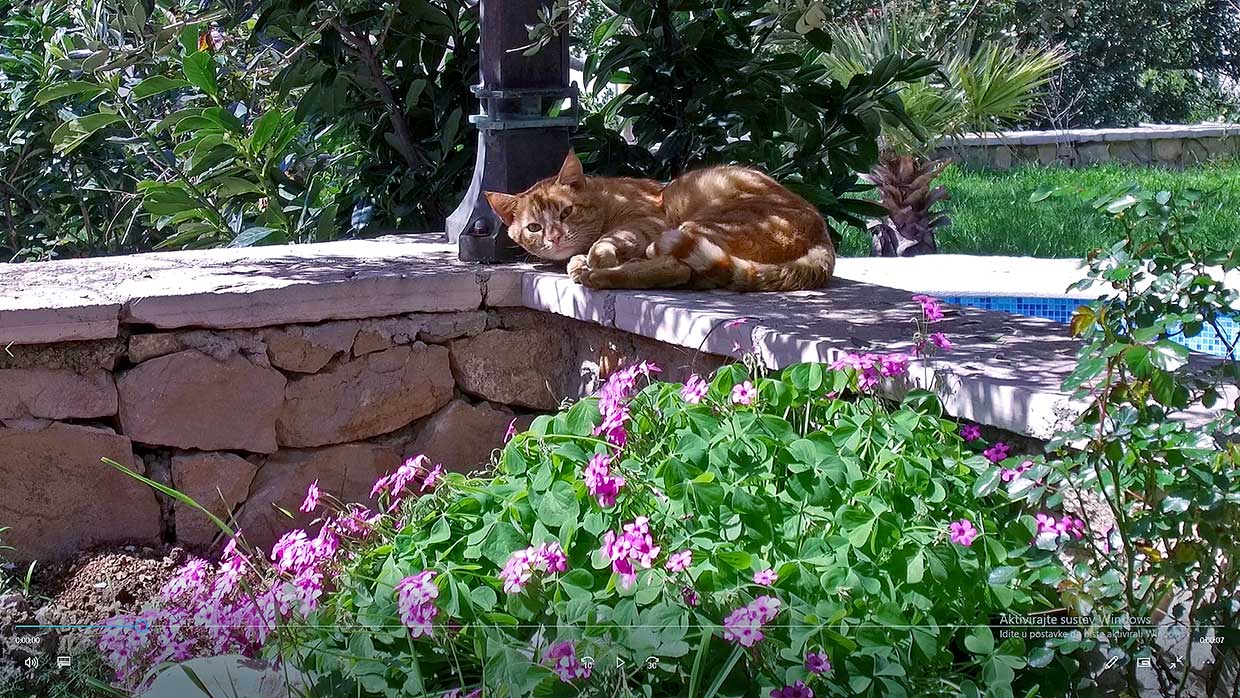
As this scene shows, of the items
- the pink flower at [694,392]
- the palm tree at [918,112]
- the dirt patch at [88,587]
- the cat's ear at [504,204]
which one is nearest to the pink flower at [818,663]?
the pink flower at [694,392]

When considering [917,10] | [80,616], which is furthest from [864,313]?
[917,10]

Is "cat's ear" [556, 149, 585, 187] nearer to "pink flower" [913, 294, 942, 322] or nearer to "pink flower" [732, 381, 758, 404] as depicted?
"pink flower" [913, 294, 942, 322]

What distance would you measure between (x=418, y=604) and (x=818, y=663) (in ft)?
1.77

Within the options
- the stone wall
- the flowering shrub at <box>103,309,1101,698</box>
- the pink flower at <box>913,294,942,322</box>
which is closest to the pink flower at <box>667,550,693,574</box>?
the flowering shrub at <box>103,309,1101,698</box>

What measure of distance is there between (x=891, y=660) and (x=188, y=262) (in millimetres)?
2759

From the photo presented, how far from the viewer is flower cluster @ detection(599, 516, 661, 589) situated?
5.73 feet

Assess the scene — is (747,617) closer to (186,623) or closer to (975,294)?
(186,623)

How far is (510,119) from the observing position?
12.3 ft

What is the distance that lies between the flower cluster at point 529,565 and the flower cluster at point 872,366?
72 cm

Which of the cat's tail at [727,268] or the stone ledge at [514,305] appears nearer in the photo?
the stone ledge at [514,305]

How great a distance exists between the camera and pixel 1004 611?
71.8 inches

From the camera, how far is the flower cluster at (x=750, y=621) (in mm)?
1601

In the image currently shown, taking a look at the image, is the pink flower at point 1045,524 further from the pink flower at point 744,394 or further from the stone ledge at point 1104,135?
the stone ledge at point 1104,135

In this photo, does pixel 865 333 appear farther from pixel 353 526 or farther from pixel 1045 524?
pixel 353 526
